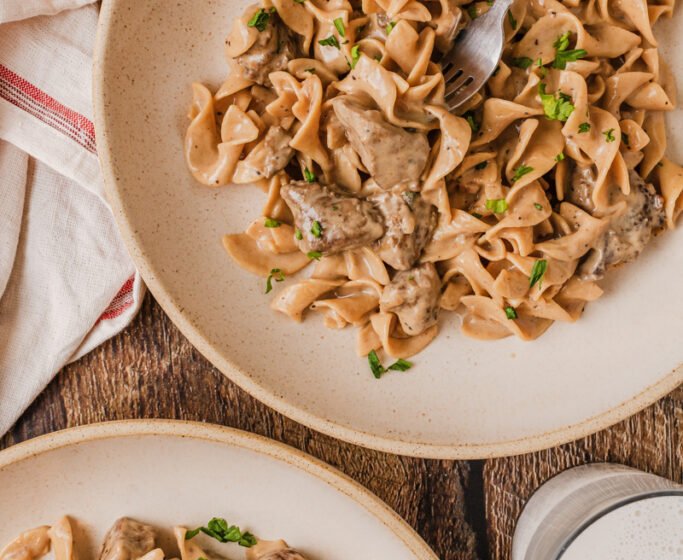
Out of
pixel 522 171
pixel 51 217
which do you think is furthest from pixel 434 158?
pixel 51 217

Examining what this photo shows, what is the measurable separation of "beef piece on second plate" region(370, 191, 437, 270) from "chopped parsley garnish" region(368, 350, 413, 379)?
17.7 inches

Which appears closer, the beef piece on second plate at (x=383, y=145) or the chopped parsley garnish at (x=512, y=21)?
the beef piece on second plate at (x=383, y=145)

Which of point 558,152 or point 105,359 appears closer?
point 558,152

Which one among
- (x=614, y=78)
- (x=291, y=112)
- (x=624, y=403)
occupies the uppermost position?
(x=291, y=112)

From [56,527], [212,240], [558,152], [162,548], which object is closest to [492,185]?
[558,152]

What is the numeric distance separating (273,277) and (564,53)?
5.58 feet

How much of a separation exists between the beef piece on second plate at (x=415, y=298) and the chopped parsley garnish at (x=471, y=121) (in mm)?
671

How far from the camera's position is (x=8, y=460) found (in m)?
3.55

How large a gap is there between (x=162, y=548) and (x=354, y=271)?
5.76ft

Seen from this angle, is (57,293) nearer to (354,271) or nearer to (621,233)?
(354,271)

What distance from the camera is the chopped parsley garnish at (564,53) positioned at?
3262 millimetres

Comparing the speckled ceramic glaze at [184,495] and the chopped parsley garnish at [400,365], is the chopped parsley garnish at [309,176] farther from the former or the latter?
the speckled ceramic glaze at [184,495]

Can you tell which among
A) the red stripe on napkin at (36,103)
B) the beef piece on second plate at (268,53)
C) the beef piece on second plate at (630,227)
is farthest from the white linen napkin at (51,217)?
the beef piece on second plate at (630,227)

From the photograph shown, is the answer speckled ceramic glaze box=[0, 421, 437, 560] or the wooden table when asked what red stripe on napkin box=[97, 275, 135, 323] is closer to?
the wooden table
